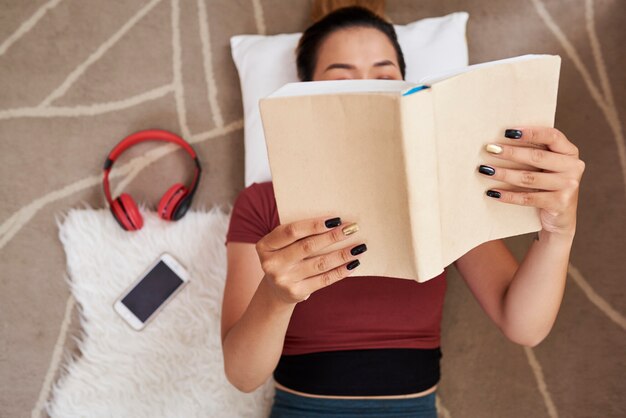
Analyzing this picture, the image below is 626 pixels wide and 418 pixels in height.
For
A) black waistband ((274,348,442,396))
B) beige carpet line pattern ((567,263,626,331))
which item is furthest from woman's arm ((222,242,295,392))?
beige carpet line pattern ((567,263,626,331))

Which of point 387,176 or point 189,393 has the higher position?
point 387,176

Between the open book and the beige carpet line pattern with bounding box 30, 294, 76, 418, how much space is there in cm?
80

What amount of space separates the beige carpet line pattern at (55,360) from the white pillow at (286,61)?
1.69ft

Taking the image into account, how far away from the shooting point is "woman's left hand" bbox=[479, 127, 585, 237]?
59 cm

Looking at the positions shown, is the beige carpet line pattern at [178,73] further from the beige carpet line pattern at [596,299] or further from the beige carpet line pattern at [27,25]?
the beige carpet line pattern at [596,299]

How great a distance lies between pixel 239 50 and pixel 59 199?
0.56m

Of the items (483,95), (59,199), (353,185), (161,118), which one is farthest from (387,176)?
(59,199)

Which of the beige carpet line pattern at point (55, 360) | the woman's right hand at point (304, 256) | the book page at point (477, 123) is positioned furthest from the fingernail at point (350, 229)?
the beige carpet line pattern at point (55, 360)

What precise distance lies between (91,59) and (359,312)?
3.00ft

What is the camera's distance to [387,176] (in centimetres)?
55

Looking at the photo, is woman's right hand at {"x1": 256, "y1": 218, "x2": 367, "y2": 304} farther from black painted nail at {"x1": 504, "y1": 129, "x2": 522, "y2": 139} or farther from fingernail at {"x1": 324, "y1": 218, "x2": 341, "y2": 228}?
black painted nail at {"x1": 504, "y1": 129, "x2": 522, "y2": 139}

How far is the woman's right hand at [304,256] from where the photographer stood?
57cm

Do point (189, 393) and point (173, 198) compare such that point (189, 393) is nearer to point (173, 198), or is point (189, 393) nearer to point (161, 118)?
point (173, 198)

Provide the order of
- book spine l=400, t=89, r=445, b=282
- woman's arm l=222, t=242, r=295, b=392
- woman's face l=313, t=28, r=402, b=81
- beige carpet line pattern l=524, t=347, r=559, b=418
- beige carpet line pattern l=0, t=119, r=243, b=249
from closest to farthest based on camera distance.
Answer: book spine l=400, t=89, r=445, b=282 < woman's arm l=222, t=242, r=295, b=392 < woman's face l=313, t=28, r=402, b=81 < beige carpet line pattern l=524, t=347, r=559, b=418 < beige carpet line pattern l=0, t=119, r=243, b=249
